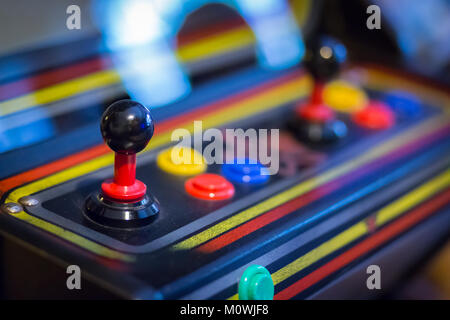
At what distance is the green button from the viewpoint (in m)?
0.97

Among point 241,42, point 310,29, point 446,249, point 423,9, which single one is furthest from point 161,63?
point 423,9

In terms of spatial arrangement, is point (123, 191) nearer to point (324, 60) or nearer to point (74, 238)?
point (74, 238)

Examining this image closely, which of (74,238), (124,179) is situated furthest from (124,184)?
(74,238)

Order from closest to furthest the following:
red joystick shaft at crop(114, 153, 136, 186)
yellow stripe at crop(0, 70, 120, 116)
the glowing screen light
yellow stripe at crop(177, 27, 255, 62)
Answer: red joystick shaft at crop(114, 153, 136, 186) → yellow stripe at crop(0, 70, 120, 116) → the glowing screen light → yellow stripe at crop(177, 27, 255, 62)

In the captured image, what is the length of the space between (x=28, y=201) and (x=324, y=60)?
2.09 feet

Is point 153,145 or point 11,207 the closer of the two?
point 11,207

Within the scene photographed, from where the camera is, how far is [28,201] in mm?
1045

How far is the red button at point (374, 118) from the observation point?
1.48 metres

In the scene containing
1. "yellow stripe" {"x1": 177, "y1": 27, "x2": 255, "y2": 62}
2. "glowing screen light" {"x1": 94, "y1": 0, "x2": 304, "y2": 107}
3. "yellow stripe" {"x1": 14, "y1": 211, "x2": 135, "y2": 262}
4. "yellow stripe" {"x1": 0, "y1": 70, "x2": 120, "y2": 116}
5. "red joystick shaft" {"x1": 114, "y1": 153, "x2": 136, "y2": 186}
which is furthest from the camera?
"yellow stripe" {"x1": 177, "y1": 27, "x2": 255, "y2": 62}

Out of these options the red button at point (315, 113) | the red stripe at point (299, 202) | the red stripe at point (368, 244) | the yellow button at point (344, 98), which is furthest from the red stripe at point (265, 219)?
the yellow button at point (344, 98)

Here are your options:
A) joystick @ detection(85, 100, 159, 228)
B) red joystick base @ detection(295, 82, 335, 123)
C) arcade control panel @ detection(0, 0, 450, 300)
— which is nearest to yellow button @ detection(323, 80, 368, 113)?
arcade control panel @ detection(0, 0, 450, 300)

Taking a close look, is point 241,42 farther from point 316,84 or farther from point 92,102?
point 92,102

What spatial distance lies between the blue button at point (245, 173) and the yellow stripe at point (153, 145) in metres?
0.15

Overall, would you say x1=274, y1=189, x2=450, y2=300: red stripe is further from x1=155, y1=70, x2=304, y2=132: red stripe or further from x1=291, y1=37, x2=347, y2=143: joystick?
x1=155, y1=70, x2=304, y2=132: red stripe
